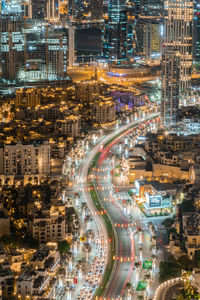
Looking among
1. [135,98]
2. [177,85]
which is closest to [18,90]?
[135,98]

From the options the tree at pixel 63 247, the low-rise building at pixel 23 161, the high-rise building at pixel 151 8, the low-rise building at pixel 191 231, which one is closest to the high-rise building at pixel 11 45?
the high-rise building at pixel 151 8

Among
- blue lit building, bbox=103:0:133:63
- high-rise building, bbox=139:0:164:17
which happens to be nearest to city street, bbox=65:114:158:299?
blue lit building, bbox=103:0:133:63

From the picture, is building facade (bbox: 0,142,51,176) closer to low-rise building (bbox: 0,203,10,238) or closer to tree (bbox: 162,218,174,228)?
low-rise building (bbox: 0,203,10,238)

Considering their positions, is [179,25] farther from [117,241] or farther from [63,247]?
[63,247]

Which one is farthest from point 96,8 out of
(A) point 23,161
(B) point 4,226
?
(B) point 4,226

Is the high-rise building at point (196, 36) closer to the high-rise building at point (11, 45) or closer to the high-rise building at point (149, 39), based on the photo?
the high-rise building at point (149, 39)

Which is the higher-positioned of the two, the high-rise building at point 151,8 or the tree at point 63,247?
the high-rise building at point 151,8

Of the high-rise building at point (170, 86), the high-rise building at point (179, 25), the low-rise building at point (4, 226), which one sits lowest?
the low-rise building at point (4, 226)
